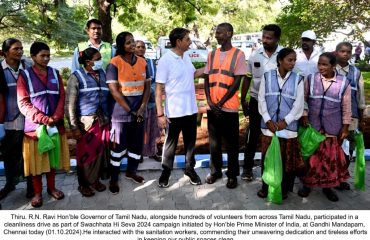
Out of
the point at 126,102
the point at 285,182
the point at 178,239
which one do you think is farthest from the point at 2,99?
the point at 285,182

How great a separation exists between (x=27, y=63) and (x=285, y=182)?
120 inches

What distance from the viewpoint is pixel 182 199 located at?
4043 mm

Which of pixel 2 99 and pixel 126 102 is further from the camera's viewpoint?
pixel 126 102

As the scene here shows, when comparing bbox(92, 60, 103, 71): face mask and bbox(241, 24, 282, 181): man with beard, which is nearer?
bbox(92, 60, 103, 71): face mask

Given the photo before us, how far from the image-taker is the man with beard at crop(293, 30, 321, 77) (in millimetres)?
4199

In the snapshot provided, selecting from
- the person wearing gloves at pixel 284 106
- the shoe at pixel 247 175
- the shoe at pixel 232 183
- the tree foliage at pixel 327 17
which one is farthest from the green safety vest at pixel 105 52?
the tree foliage at pixel 327 17

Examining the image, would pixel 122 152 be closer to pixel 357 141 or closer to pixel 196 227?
pixel 196 227

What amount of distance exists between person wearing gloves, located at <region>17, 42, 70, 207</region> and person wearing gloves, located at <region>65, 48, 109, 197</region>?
0.43 ft

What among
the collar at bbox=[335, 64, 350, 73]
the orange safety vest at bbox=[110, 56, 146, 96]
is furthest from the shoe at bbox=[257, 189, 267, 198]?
the orange safety vest at bbox=[110, 56, 146, 96]

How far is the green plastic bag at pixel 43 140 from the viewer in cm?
367

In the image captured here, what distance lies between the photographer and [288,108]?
3.76 m

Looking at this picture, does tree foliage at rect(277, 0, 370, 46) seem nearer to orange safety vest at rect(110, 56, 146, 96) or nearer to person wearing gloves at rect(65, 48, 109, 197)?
orange safety vest at rect(110, 56, 146, 96)

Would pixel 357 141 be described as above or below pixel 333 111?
below

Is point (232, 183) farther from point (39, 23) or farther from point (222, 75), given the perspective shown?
point (39, 23)
